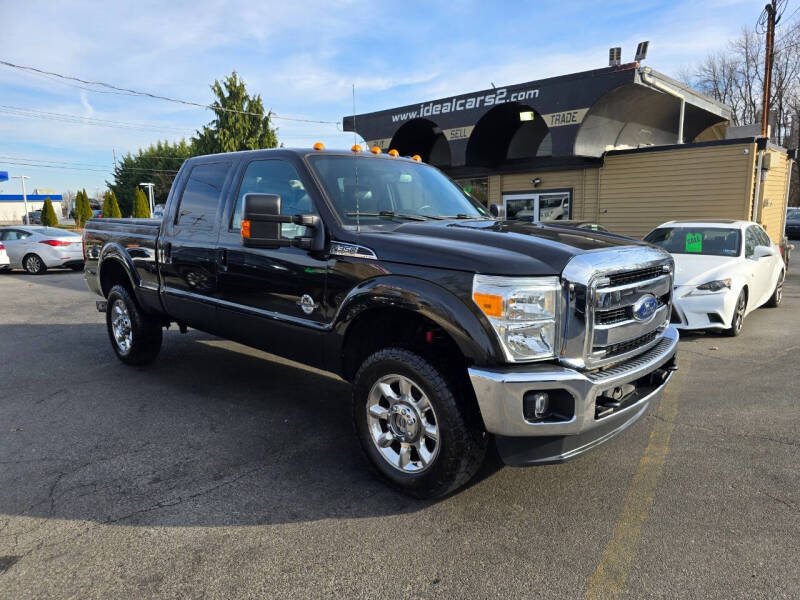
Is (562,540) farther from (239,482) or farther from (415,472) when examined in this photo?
(239,482)

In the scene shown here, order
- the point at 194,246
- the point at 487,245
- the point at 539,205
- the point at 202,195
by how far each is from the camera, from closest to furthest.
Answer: the point at 487,245 → the point at 194,246 → the point at 202,195 → the point at 539,205

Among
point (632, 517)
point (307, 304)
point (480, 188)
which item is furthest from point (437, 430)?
point (480, 188)

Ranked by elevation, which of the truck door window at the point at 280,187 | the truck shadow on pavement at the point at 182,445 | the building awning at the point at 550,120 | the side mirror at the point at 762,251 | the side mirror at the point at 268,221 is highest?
the building awning at the point at 550,120

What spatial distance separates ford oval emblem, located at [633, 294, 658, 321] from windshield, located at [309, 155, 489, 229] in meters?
1.53

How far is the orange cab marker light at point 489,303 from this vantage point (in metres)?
2.67

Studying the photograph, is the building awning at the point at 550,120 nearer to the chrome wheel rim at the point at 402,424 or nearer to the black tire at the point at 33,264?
the chrome wheel rim at the point at 402,424

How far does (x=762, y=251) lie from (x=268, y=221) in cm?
776

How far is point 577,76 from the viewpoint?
12.9m

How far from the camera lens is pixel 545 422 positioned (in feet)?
8.74

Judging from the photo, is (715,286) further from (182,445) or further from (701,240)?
(182,445)

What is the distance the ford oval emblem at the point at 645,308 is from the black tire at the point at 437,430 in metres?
1.10

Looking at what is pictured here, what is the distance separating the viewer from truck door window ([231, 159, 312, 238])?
3.75 m

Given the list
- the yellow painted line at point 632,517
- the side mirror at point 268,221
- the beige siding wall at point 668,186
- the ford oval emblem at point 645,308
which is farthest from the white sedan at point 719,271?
the side mirror at point 268,221

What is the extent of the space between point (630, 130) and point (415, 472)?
1492 centimetres
